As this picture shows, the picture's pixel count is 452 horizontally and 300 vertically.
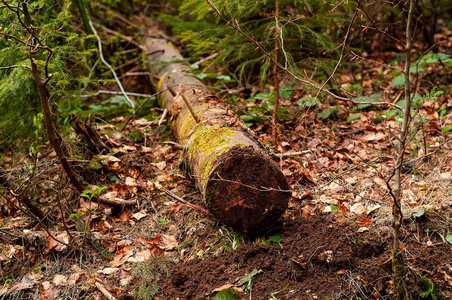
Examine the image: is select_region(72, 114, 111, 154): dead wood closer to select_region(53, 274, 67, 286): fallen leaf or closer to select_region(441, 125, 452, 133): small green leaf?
select_region(53, 274, 67, 286): fallen leaf

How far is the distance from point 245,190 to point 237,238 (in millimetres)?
437

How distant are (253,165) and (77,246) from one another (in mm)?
1660

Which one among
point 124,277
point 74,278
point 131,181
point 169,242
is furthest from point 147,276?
point 131,181

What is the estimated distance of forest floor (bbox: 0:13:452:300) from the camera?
8.49 feet

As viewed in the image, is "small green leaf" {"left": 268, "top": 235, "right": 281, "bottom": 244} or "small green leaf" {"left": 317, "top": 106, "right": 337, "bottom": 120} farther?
"small green leaf" {"left": 317, "top": 106, "right": 337, "bottom": 120}

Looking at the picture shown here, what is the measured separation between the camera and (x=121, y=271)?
9.66 feet

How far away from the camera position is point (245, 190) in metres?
2.89

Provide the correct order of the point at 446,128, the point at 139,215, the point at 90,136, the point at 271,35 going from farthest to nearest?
the point at 271,35 < the point at 90,136 < the point at 446,128 < the point at 139,215

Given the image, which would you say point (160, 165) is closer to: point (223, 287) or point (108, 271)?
point (108, 271)

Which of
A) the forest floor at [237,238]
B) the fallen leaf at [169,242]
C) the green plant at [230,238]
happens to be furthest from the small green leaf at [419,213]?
the fallen leaf at [169,242]

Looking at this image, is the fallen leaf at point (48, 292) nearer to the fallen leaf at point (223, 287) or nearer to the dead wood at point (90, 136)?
the fallen leaf at point (223, 287)

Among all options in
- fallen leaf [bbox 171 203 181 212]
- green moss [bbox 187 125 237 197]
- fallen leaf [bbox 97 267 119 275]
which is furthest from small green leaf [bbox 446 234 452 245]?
fallen leaf [bbox 97 267 119 275]

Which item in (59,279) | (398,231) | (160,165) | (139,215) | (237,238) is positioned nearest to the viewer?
(398,231)

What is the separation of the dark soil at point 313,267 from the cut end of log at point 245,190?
23 centimetres
